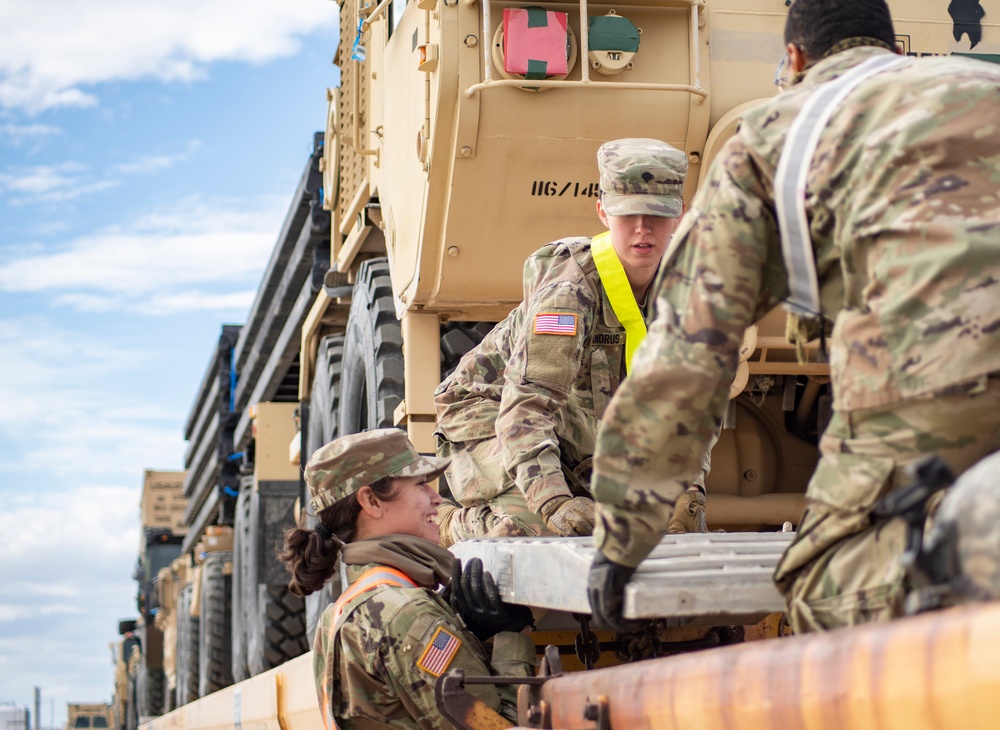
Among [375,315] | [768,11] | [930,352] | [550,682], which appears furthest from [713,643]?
[375,315]

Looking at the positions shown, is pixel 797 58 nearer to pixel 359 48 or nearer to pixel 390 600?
pixel 390 600

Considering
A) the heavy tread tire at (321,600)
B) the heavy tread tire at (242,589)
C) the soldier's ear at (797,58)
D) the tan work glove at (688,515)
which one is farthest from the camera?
the heavy tread tire at (242,589)

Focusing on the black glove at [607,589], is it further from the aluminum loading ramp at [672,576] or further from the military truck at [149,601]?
the military truck at [149,601]

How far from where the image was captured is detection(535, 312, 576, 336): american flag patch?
11.4 ft

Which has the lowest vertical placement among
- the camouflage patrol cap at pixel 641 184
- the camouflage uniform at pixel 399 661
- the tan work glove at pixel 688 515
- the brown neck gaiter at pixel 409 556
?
the camouflage uniform at pixel 399 661

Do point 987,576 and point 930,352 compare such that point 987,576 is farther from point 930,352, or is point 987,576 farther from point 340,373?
point 340,373

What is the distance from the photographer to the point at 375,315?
19.6ft

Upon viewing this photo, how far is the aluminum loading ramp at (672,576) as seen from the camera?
2.26 m

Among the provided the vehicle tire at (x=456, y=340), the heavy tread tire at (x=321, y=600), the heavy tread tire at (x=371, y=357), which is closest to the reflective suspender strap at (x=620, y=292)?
the vehicle tire at (x=456, y=340)

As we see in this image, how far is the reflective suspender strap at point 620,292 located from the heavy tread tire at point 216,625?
8241 millimetres

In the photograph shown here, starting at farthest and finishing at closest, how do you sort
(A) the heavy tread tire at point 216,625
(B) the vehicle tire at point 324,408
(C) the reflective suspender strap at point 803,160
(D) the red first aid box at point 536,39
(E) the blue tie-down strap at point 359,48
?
(A) the heavy tread tire at point 216,625 < (B) the vehicle tire at point 324,408 < (E) the blue tie-down strap at point 359,48 < (D) the red first aid box at point 536,39 < (C) the reflective suspender strap at point 803,160

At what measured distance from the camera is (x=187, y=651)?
43.0 feet

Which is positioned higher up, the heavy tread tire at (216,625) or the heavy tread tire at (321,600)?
the heavy tread tire at (216,625)

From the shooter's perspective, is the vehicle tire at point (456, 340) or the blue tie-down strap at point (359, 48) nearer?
the vehicle tire at point (456, 340)
